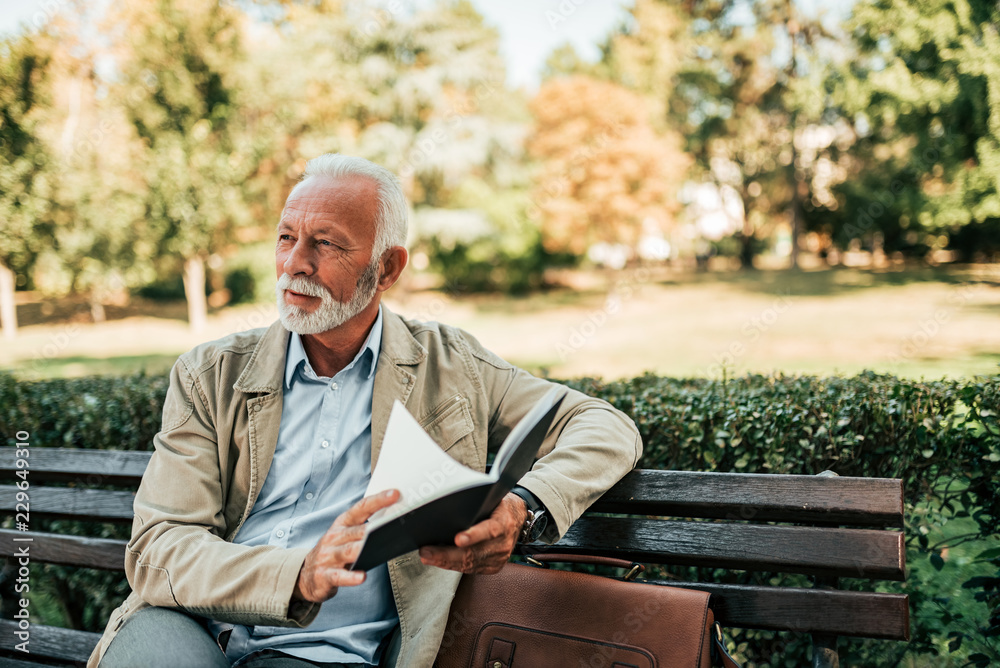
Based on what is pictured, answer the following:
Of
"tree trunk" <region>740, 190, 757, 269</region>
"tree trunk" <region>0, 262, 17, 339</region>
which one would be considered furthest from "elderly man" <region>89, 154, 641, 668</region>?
"tree trunk" <region>740, 190, 757, 269</region>

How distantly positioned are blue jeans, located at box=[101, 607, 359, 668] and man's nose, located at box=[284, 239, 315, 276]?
103cm

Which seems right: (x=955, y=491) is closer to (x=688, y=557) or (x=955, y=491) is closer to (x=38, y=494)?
(x=688, y=557)

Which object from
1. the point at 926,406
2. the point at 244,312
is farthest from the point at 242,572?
the point at 244,312

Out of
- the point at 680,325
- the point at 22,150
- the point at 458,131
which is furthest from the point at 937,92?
the point at 22,150

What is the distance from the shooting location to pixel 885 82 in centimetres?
1773

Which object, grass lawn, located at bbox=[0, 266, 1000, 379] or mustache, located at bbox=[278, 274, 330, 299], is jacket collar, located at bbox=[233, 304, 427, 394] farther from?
grass lawn, located at bbox=[0, 266, 1000, 379]

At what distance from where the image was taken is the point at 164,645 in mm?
1768

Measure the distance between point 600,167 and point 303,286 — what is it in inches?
740

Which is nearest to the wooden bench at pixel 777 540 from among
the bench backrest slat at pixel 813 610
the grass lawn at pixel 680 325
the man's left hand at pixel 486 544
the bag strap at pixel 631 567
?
the bench backrest slat at pixel 813 610

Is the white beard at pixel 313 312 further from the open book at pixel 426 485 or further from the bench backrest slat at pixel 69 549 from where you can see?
the bench backrest slat at pixel 69 549

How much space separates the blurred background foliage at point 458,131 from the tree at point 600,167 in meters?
0.07

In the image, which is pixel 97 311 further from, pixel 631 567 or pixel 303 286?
pixel 631 567

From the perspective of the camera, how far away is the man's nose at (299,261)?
2225mm

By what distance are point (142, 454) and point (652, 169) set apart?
19525 mm
